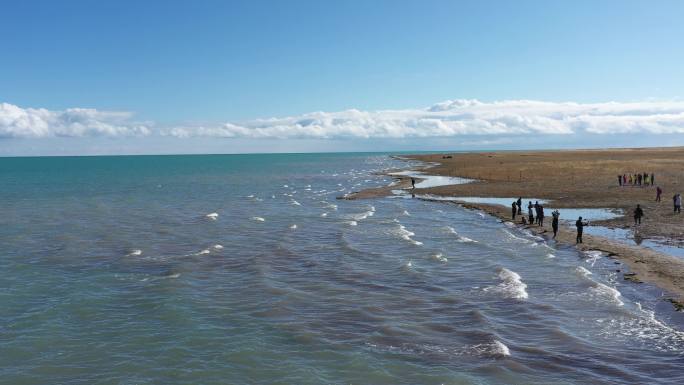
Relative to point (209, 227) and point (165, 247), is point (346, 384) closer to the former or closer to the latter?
point (165, 247)

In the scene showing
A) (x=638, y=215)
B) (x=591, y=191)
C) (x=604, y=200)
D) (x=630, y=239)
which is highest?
(x=591, y=191)

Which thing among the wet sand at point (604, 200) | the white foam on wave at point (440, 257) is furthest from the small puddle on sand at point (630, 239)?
the white foam on wave at point (440, 257)

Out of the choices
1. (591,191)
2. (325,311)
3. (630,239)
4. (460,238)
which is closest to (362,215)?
(460,238)

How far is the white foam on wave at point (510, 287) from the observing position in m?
24.5

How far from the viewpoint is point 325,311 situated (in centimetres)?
2231

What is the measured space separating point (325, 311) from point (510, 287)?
921 cm

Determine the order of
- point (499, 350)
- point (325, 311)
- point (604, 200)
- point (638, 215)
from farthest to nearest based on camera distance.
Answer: point (604, 200) < point (638, 215) < point (325, 311) < point (499, 350)

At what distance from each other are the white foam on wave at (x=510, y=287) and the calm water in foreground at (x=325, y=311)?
14 centimetres

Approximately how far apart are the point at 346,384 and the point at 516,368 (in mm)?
5319

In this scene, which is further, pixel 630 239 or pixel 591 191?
pixel 591 191

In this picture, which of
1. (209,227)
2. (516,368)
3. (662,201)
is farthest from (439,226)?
(516,368)

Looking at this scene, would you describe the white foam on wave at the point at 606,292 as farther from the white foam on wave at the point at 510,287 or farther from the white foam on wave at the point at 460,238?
the white foam on wave at the point at 460,238

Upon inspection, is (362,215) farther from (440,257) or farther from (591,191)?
(591,191)

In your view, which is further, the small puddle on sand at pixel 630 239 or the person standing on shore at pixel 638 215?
the person standing on shore at pixel 638 215
